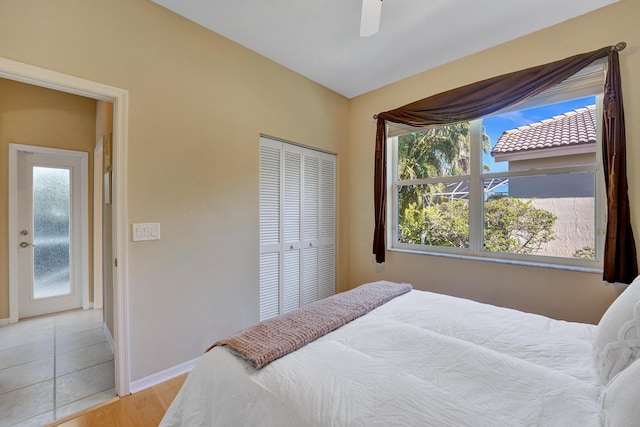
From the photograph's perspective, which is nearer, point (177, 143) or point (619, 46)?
point (619, 46)

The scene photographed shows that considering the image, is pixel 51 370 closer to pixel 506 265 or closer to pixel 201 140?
pixel 201 140

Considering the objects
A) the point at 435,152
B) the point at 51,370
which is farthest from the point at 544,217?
the point at 51,370

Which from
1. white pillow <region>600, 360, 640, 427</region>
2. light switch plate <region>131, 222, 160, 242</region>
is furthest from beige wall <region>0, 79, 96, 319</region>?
white pillow <region>600, 360, 640, 427</region>

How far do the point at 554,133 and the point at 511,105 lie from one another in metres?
0.40

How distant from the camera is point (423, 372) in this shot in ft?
3.26

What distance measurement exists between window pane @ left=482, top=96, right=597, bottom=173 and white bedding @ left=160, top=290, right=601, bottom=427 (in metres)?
1.39

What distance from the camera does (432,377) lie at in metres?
0.97

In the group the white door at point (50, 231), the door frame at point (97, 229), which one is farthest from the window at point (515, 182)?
the white door at point (50, 231)

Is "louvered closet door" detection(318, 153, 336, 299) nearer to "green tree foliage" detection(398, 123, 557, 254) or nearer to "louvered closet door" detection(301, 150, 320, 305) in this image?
"louvered closet door" detection(301, 150, 320, 305)

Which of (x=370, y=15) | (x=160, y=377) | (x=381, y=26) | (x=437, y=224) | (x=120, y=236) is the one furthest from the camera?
(x=437, y=224)

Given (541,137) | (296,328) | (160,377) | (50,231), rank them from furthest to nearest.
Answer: (50,231) < (541,137) < (160,377) < (296,328)

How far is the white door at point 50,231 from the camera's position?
2994 millimetres

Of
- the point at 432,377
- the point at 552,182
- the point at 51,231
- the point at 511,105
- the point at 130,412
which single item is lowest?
the point at 130,412

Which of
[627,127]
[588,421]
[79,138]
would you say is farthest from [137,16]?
[627,127]
